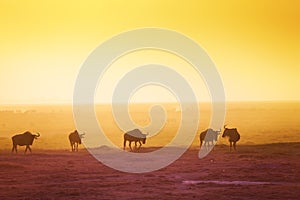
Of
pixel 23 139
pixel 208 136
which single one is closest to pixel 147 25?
pixel 208 136

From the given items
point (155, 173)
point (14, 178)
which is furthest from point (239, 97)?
point (14, 178)

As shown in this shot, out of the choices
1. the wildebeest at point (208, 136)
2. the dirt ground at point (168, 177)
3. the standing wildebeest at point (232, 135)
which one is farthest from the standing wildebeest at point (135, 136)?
the standing wildebeest at point (232, 135)

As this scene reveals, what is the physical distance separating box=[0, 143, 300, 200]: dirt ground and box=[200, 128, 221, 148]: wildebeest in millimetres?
76

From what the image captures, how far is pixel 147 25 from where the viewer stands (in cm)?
407

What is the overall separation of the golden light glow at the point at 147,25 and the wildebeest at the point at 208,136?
1.00 feet

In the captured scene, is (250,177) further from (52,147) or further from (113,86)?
(52,147)

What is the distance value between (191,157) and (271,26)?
1.30m

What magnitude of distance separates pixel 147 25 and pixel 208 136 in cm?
105

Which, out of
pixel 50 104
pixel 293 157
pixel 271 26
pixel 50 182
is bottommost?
pixel 50 182

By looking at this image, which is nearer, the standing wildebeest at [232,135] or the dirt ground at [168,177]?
the dirt ground at [168,177]

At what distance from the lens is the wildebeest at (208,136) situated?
4.07 metres

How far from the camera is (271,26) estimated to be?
4188 millimetres

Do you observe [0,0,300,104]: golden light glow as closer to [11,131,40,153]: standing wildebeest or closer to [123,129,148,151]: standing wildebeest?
[11,131,40,153]: standing wildebeest

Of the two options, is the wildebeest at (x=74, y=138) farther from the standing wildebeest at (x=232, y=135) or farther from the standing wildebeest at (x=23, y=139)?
the standing wildebeest at (x=232, y=135)
